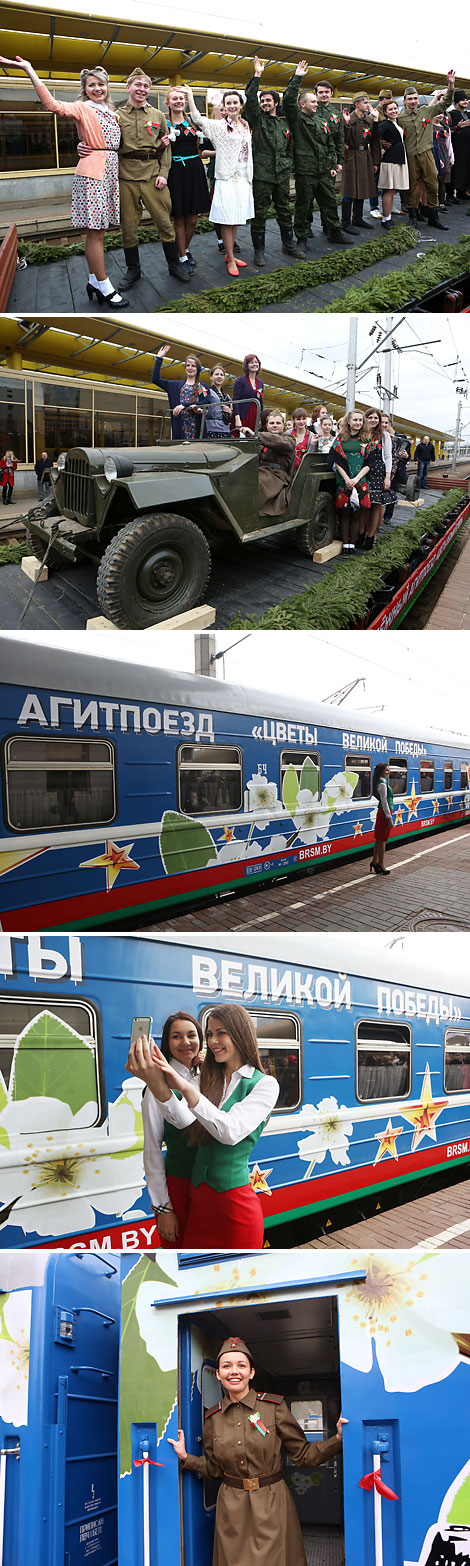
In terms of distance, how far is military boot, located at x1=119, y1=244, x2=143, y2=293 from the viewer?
3408 mm

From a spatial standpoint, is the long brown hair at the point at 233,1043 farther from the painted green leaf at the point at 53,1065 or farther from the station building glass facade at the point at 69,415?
the station building glass facade at the point at 69,415

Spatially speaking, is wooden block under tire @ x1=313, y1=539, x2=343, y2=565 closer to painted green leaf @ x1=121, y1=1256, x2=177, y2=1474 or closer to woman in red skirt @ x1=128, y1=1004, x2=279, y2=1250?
woman in red skirt @ x1=128, y1=1004, x2=279, y2=1250

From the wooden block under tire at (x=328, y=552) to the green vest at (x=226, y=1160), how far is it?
Answer: 7.81 ft

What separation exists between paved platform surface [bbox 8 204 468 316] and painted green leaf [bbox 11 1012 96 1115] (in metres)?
2.76

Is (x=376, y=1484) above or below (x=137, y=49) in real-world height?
below

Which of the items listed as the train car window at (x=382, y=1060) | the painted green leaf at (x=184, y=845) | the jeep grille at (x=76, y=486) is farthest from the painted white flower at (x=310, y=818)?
the jeep grille at (x=76, y=486)

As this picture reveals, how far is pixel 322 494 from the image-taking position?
13.2 feet

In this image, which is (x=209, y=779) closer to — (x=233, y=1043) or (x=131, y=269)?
(x=233, y=1043)

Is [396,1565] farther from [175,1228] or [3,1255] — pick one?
[3,1255]

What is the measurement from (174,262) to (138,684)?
1.84 metres

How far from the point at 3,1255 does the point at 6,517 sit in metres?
2.88

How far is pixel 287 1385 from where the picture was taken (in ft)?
13.4

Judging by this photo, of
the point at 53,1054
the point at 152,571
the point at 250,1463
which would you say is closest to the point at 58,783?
the point at 152,571

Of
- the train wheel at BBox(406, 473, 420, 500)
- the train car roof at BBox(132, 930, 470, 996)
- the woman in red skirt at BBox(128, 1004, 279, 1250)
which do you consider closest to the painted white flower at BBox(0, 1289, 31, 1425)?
the woman in red skirt at BBox(128, 1004, 279, 1250)
